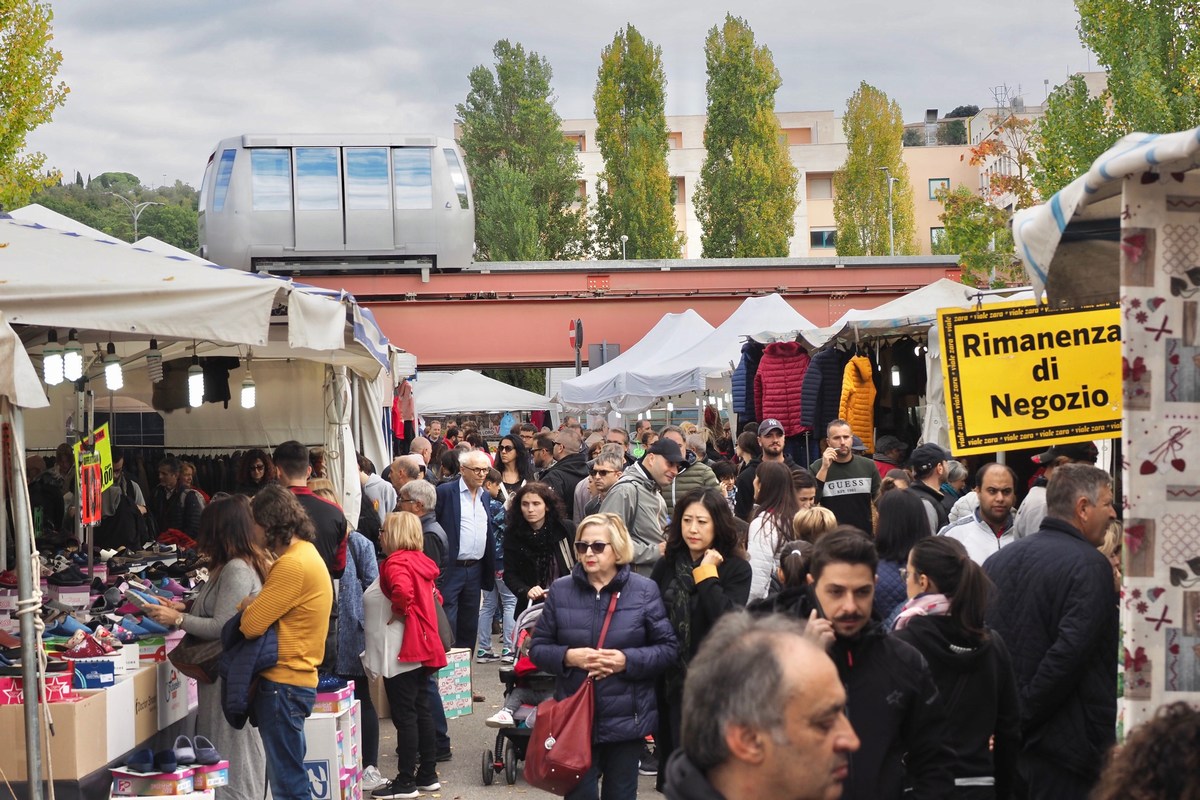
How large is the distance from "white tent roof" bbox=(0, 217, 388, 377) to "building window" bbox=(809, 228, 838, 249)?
3012 inches

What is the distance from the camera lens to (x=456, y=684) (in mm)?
10148

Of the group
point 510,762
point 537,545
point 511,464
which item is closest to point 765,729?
point 510,762

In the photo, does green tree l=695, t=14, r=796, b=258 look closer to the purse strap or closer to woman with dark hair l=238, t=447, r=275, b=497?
woman with dark hair l=238, t=447, r=275, b=497

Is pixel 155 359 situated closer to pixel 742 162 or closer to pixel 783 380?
pixel 783 380

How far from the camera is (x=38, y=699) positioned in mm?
6102

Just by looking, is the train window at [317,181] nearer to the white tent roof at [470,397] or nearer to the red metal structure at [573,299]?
the red metal structure at [573,299]

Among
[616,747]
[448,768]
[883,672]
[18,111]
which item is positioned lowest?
[448,768]

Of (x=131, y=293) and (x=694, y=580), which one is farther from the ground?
(x=131, y=293)

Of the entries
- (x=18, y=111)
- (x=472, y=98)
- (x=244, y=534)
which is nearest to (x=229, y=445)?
(x=18, y=111)

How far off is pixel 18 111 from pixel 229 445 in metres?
6.30

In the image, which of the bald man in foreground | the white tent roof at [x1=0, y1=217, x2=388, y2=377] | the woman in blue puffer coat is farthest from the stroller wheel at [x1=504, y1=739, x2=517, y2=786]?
the bald man in foreground

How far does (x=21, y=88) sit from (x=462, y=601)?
40.7 ft

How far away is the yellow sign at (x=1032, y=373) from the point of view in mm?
5914

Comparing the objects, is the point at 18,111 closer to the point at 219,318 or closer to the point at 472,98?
the point at 219,318
